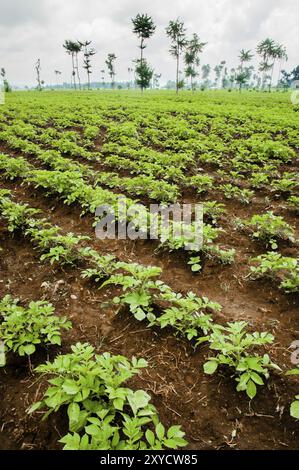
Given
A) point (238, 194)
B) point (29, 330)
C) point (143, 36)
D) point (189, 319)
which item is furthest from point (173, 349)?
point (143, 36)

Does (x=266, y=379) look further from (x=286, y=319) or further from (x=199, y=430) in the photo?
(x=286, y=319)

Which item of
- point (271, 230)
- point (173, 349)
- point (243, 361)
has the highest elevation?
point (271, 230)

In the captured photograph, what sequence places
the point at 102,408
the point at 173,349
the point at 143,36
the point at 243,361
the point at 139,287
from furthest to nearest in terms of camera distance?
the point at 143,36, the point at 139,287, the point at 173,349, the point at 243,361, the point at 102,408

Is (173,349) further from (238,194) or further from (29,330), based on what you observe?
(238,194)

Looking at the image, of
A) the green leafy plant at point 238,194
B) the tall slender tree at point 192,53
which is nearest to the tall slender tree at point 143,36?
the tall slender tree at point 192,53

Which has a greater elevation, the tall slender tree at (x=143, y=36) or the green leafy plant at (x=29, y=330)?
the tall slender tree at (x=143, y=36)

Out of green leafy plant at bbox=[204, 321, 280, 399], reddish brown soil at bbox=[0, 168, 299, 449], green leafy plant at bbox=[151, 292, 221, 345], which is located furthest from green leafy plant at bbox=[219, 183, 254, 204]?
green leafy plant at bbox=[204, 321, 280, 399]

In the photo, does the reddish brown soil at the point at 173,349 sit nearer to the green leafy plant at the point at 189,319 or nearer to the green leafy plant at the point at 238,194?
the green leafy plant at the point at 189,319

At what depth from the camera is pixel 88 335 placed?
10.5 ft

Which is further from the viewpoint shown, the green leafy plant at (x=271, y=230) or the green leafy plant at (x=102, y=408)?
the green leafy plant at (x=271, y=230)

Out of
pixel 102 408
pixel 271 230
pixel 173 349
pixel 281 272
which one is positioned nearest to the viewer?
pixel 102 408

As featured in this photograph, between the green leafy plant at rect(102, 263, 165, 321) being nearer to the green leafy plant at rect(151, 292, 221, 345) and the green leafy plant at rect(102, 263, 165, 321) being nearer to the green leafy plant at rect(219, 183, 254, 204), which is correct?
the green leafy plant at rect(151, 292, 221, 345)

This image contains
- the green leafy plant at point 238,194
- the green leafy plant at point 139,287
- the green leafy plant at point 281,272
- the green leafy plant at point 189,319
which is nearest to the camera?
the green leafy plant at point 189,319
